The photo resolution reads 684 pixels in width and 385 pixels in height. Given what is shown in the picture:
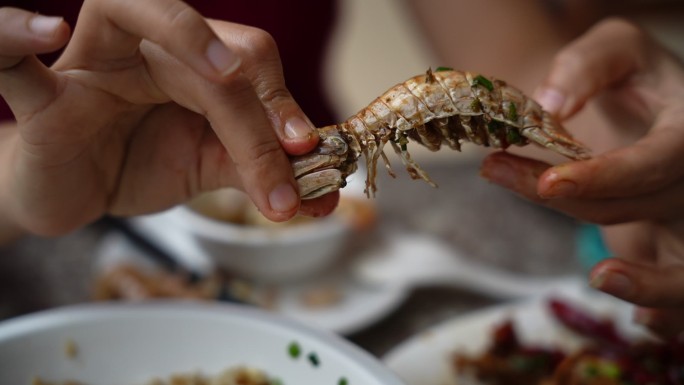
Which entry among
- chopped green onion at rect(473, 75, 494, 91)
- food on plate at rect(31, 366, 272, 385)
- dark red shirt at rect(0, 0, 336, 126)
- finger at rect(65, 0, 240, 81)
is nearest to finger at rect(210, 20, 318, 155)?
finger at rect(65, 0, 240, 81)

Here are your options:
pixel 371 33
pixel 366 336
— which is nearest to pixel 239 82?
pixel 366 336

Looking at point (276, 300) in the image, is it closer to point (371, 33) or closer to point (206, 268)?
point (206, 268)

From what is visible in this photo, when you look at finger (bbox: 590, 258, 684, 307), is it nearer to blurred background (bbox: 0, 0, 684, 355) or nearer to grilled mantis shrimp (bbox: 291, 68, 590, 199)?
grilled mantis shrimp (bbox: 291, 68, 590, 199)

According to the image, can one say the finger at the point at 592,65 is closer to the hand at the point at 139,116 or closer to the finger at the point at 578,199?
the finger at the point at 578,199

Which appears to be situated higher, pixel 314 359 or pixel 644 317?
pixel 644 317

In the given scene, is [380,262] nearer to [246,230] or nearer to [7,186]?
[246,230]

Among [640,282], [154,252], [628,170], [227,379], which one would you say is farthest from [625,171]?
[154,252]
